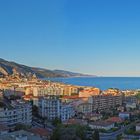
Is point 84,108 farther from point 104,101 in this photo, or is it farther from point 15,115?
point 15,115

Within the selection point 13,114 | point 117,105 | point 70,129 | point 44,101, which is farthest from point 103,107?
point 70,129

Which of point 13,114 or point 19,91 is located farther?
point 19,91

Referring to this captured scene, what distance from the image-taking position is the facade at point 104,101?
101 feet

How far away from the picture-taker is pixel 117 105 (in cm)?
3359

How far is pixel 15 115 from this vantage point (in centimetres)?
2009

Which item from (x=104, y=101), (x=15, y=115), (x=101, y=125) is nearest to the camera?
(x=101, y=125)

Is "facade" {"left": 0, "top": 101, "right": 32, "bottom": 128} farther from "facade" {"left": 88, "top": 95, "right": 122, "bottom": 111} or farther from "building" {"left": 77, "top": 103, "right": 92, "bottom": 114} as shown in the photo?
"facade" {"left": 88, "top": 95, "right": 122, "bottom": 111}

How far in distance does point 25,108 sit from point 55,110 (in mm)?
3615

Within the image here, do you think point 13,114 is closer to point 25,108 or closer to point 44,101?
point 25,108

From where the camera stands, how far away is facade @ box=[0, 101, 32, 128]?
19344 millimetres

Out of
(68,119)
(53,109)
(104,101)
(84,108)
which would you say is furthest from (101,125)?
(104,101)

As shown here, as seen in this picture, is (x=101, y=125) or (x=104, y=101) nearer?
(x=101, y=125)

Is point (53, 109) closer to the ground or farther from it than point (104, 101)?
closer to the ground

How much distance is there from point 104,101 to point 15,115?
1369 cm
